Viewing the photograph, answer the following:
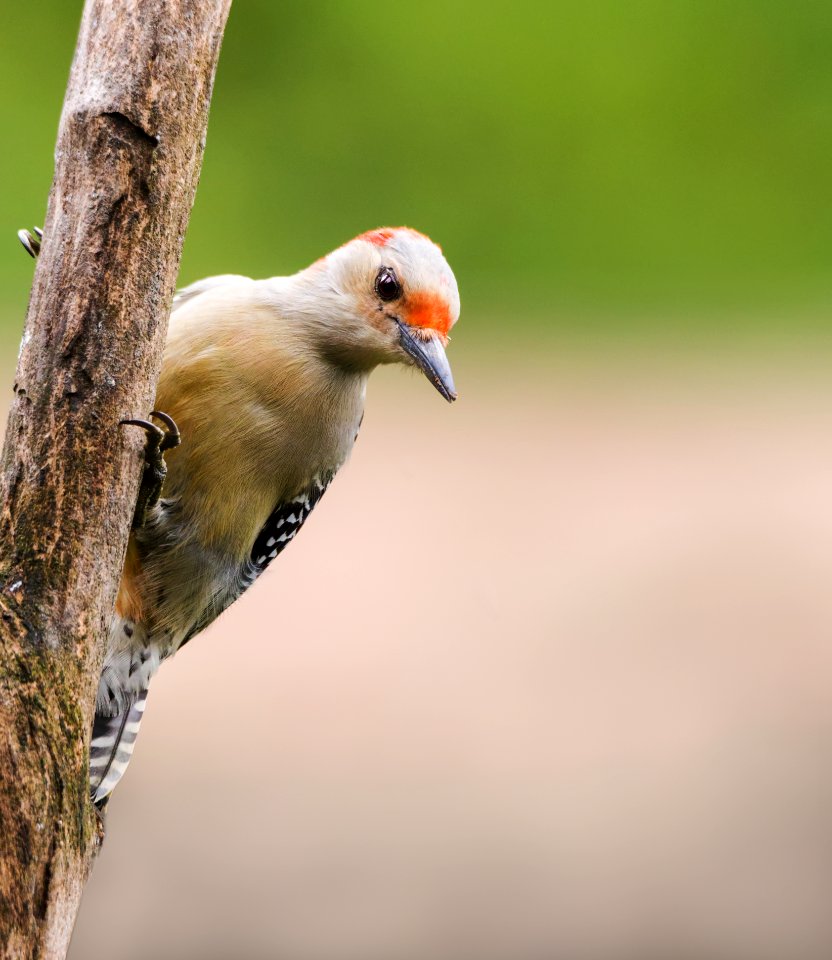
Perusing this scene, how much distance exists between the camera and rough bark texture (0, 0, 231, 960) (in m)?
1.90

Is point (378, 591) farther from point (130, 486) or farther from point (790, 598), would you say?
point (130, 486)

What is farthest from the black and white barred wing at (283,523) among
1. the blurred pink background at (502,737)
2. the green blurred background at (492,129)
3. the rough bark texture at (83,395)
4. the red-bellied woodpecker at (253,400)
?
the green blurred background at (492,129)

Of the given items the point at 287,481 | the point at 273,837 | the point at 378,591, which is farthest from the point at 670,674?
the point at 287,481

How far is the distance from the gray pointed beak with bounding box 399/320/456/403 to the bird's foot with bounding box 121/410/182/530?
1.92 feet

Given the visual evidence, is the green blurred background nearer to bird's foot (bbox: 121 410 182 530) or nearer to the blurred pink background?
the blurred pink background

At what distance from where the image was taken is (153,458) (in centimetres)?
235

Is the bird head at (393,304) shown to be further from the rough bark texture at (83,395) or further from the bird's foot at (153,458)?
the rough bark texture at (83,395)

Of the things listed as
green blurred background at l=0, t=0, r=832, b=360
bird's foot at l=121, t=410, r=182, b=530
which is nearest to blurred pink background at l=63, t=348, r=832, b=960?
green blurred background at l=0, t=0, r=832, b=360

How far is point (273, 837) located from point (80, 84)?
10.1 feet

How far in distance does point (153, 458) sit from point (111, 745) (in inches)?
Answer: 46.2

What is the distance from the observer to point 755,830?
472cm

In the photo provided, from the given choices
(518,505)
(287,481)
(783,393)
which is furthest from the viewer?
(783,393)

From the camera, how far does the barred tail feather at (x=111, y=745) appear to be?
3238 mm

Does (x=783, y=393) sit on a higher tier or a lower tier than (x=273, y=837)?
higher
